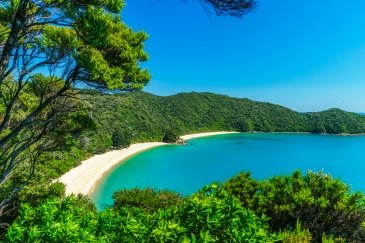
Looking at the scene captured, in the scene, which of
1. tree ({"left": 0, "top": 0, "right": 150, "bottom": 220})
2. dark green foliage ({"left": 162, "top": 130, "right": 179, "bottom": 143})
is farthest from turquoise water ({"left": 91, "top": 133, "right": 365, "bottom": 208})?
tree ({"left": 0, "top": 0, "right": 150, "bottom": 220})

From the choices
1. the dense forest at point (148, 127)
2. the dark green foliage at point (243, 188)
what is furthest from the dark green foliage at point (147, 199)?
the dark green foliage at point (243, 188)

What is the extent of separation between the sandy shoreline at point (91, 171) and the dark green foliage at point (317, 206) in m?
15.7

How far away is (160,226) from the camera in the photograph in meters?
3.88

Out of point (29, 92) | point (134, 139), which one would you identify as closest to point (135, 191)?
point (29, 92)

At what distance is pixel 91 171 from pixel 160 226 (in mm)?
37558

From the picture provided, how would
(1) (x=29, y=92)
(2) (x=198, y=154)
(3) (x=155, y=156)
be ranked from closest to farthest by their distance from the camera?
(1) (x=29, y=92) < (3) (x=155, y=156) < (2) (x=198, y=154)

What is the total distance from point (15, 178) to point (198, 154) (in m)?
53.9

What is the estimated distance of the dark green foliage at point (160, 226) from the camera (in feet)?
12.7

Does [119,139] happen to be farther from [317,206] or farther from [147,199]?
[317,206]

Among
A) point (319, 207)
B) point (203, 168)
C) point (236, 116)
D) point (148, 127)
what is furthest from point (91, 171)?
point (236, 116)

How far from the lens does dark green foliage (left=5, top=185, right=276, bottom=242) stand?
3.87 meters

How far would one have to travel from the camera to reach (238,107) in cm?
15038

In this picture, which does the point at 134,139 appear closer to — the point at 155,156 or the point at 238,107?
the point at 155,156

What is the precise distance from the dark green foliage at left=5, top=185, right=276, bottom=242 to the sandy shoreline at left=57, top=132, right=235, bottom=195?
19722 millimetres
